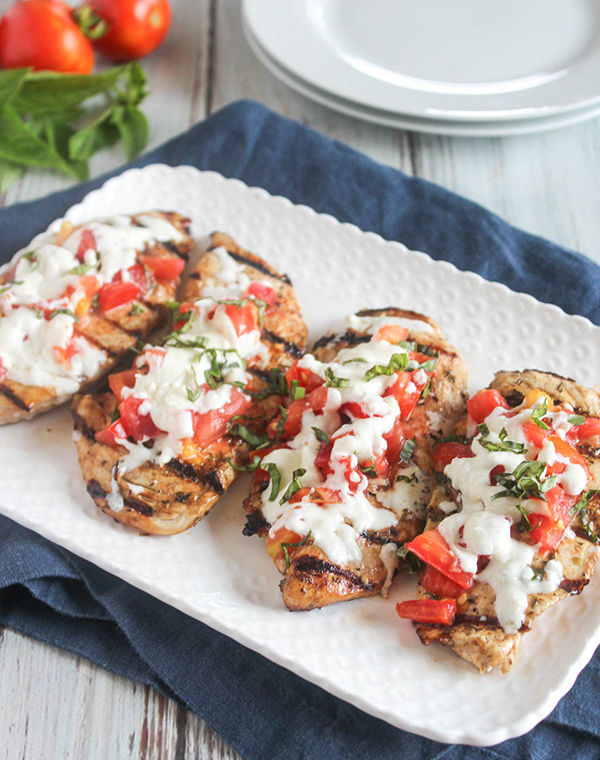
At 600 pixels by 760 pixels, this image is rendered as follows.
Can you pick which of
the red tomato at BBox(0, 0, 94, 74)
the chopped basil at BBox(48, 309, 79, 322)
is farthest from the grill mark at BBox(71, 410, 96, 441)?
the red tomato at BBox(0, 0, 94, 74)

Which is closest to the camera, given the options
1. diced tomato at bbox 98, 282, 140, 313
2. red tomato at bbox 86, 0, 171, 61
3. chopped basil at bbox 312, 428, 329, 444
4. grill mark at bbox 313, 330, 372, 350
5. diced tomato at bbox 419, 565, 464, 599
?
diced tomato at bbox 419, 565, 464, 599

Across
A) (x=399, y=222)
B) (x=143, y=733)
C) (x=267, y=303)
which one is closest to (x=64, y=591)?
(x=143, y=733)

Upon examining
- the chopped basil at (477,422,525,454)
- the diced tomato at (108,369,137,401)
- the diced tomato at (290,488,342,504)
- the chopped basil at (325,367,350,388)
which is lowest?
the diced tomato at (108,369,137,401)

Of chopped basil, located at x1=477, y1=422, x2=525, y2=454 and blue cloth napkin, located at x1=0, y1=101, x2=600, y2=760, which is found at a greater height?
chopped basil, located at x1=477, y1=422, x2=525, y2=454

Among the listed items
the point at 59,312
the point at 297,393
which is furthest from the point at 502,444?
the point at 59,312

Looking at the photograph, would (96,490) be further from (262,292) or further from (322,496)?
(262,292)

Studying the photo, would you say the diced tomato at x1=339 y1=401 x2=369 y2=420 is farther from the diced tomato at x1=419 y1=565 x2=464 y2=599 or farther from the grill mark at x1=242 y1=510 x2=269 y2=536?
the diced tomato at x1=419 y1=565 x2=464 y2=599
